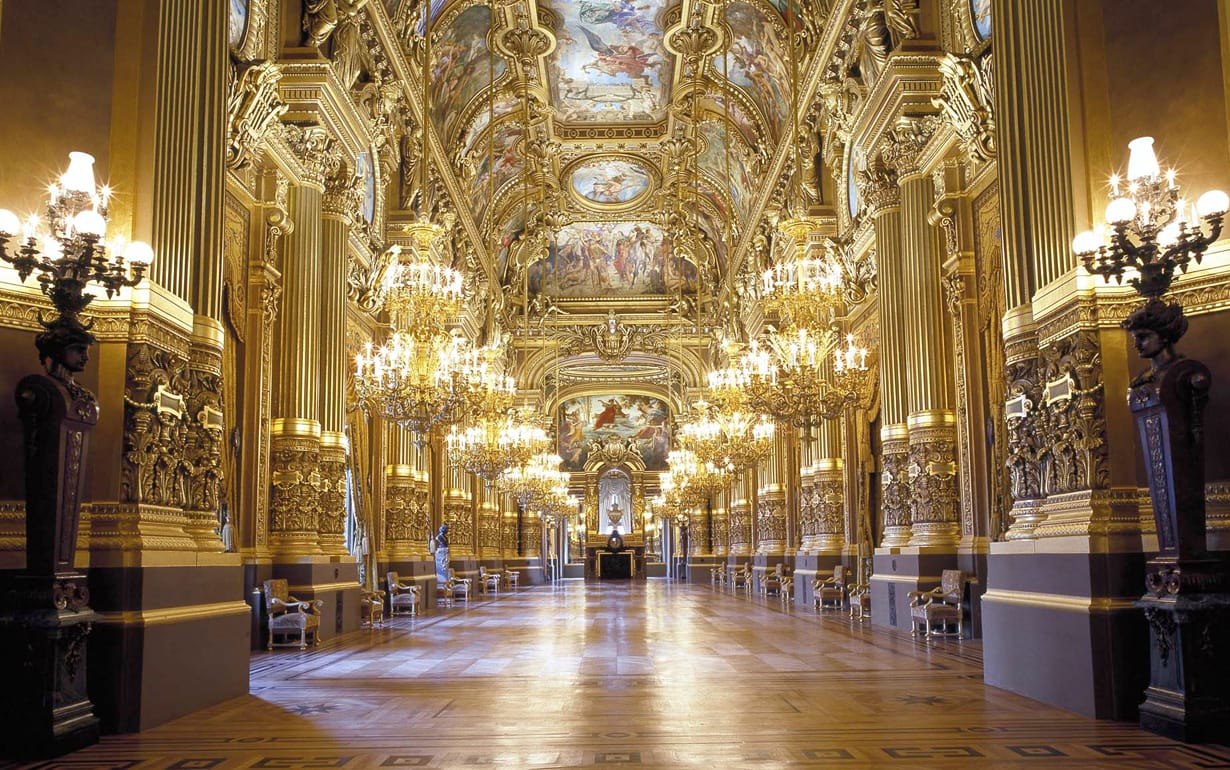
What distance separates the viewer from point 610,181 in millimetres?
31125

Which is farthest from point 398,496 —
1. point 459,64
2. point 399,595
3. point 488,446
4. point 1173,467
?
point 1173,467

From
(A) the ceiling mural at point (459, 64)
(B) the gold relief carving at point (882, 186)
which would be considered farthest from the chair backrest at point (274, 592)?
(A) the ceiling mural at point (459, 64)

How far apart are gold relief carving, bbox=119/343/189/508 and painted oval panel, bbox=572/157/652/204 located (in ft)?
75.2

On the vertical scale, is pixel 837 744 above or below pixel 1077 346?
below

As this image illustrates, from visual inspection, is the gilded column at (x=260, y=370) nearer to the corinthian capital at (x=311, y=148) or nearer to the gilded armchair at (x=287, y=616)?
the corinthian capital at (x=311, y=148)

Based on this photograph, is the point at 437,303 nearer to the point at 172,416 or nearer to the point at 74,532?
the point at 172,416

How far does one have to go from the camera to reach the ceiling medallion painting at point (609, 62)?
22000mm

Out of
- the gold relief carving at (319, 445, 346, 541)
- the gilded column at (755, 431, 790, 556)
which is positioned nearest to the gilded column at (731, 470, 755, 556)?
the gilded column at (755, 431, 790, 556)

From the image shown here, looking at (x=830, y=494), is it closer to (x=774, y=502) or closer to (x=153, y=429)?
(x=774, y=502)

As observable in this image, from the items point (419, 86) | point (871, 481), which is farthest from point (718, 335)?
point (419, 86)

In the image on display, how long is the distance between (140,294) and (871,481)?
1575 cm

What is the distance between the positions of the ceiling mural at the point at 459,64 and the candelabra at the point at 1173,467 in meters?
16.0

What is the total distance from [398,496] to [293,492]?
691cm

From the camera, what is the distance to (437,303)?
12570 mm
